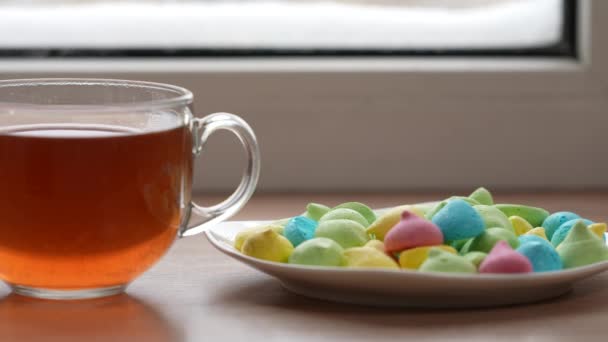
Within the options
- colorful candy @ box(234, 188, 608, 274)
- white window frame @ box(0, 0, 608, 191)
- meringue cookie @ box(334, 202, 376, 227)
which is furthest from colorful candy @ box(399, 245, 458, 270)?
white window frame @ box(0, 0, 608, 191)

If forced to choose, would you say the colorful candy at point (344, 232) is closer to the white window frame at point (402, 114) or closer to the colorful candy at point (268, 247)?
the colorful candy at point (268, 247)

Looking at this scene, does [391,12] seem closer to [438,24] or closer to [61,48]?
[438,24]

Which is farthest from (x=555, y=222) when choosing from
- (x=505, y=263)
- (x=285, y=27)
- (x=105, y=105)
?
(x=285, y=27)

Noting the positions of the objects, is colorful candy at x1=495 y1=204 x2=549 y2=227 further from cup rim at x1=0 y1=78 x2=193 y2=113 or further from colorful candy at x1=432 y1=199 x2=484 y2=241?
cup rim at x1=0 y1=78 x2=193 y2=113

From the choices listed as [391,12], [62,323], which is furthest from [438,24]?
[62,323]

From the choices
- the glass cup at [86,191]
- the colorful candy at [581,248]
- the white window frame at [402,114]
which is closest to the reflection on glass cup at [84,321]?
the glass cup at [86,191]

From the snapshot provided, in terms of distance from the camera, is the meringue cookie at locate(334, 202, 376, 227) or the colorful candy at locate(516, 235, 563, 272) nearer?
the colorful candy at locate(516, 235, 563, 272)
